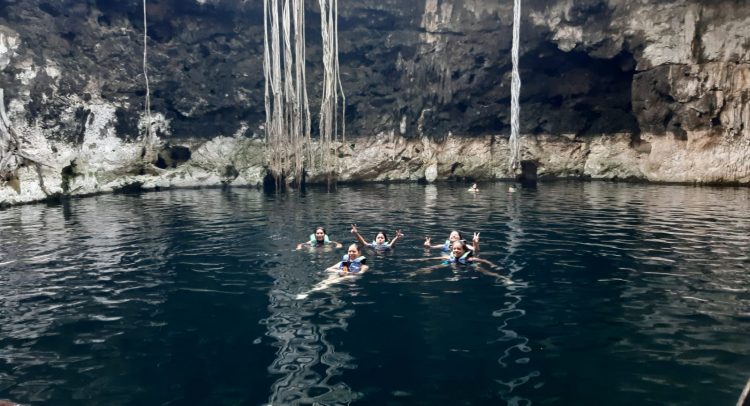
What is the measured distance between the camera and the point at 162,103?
45.8 meters

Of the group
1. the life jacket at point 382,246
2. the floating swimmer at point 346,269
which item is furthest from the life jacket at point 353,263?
the life jacket at point 382,246

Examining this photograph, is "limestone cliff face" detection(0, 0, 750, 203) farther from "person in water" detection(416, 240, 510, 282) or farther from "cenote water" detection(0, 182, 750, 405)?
"person in water" detection(416, 240, 510, 282)

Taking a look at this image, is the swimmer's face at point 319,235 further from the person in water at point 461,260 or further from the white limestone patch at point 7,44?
the white limestone patch at point 7,44

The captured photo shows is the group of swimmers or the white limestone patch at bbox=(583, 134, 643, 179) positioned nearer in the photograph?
the group of swimmers

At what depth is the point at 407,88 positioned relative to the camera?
5112 centimetres

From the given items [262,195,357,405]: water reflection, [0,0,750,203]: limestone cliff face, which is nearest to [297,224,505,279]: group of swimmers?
[262,195,357,405]: water reflection

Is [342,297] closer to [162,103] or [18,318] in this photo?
[18,318]

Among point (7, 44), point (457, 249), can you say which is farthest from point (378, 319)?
point (7, 44)

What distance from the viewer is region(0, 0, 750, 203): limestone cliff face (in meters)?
37.8

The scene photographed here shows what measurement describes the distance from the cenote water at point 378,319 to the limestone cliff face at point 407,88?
21.2 meters

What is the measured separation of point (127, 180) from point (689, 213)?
129 ft

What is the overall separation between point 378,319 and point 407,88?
43.4 metres

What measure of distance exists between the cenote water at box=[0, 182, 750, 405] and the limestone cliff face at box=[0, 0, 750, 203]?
21197 millimetres

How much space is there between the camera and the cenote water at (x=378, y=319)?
7.15m
